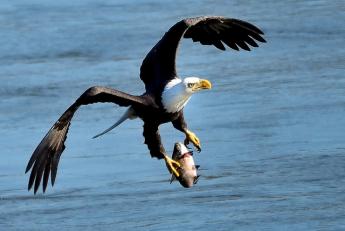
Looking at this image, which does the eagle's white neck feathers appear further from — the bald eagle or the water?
the water

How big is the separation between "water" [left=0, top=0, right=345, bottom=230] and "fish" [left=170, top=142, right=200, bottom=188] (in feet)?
0.94

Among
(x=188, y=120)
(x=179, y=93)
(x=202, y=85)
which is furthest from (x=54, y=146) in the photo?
(x=188, y=120)

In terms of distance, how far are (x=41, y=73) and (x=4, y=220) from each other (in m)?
3.45

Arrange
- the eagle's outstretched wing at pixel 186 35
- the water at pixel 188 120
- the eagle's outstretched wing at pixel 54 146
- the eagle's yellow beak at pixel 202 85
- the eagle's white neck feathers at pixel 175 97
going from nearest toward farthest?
1. the eagle's outstretched wing at pixel 54 146
2. the eagle's yellow beak at pixel 202 85
3. the eagle's white neck feathers at pixel 175 97
4. the water at pixel 188 120
5. the eagle's outstretched wing at pixel 186 35

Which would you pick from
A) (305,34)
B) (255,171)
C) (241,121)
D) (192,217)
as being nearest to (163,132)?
(241,121)

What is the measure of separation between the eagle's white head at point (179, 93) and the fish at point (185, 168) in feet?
0.95

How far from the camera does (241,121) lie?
9.55 meters

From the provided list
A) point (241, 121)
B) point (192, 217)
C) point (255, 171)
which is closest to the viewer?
point (192, 217)

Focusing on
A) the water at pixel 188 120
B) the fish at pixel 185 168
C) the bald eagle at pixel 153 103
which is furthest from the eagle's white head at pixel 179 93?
the water at pixel 188 120

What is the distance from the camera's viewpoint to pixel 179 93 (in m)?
7.82

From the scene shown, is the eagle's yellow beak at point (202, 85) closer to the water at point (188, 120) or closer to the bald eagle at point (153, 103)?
the bald eagle at point (153, 103)

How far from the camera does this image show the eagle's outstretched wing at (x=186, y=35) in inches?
320

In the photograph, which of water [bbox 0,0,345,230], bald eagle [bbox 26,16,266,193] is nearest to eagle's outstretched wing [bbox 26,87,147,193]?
bald eagle [bbox 26,16,266,193]

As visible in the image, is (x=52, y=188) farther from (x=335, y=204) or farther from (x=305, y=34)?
(x=305, y=34)
